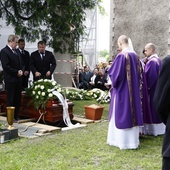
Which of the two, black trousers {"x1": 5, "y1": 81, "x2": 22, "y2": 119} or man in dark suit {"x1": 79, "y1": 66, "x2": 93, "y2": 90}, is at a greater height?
black trousers {"x1": 5, "y1": 81, "x2": 22, "y2": 119}

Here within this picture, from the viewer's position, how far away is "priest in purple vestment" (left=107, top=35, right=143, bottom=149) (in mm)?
5008

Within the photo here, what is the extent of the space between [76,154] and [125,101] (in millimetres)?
1116

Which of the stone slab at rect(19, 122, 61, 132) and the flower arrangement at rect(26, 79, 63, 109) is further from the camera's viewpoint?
the flower arrangement at rect(26, 79, 63, 109)

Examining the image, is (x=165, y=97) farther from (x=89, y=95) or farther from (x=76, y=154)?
(x=89, y=95)

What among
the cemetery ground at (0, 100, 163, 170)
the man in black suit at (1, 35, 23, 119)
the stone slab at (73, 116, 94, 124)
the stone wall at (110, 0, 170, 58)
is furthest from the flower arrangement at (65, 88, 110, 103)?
the cemetery ground at (0, 100, 163, 170)

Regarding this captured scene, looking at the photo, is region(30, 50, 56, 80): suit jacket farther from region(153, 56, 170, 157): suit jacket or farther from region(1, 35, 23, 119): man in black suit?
region(153, 56, 170, 157): suit jacket

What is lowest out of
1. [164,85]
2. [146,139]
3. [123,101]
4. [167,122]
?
[146,139]

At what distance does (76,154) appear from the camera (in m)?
4.60

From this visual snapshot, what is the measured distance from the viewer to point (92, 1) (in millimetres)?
7945

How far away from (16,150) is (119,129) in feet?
5.13

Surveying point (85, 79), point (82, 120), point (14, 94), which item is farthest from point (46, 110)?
point (85, 79)

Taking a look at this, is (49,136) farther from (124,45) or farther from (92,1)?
(92,1)

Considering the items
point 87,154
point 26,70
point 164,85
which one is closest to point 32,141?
point 87,154

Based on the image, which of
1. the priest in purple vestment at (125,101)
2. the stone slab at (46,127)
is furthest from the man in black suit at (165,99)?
the stone slab at (46,127)
